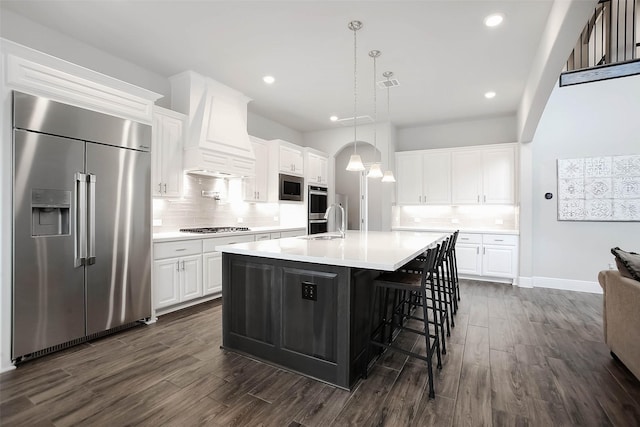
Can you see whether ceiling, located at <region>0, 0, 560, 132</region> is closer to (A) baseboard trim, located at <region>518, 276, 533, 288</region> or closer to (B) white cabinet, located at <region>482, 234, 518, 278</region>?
(B) white cabinet, located at <region>482, 234, 518, 278</region>

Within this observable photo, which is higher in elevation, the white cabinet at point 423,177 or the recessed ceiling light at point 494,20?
the recessed ceiling light at point 494,20

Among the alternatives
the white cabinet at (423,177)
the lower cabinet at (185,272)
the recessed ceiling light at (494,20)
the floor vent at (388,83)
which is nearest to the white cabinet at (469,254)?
the white cabinet at (423,177)

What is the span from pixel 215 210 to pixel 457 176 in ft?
14.5

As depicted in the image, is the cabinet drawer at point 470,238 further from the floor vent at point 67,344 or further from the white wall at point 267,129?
the floor vent at point 67,344

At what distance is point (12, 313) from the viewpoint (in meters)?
2.34

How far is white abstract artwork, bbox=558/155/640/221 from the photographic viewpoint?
14.7 feet

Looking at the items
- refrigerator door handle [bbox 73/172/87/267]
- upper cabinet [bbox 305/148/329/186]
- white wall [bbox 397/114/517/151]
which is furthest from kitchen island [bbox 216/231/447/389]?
white wall [bbox 397/114/517/151]

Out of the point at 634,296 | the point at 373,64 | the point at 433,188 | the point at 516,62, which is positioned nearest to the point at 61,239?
the point at 373,64

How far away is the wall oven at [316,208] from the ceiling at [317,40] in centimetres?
203

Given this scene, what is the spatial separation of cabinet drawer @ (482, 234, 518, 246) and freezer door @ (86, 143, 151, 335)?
17.0 ft

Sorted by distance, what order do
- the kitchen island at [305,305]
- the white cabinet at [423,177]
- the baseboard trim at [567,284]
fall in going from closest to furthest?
the kitchen island at [305,305]
the baseboard trim at [567,284]
the white cabinet at [423,177]

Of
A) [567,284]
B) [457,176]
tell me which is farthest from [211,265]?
[567,284]

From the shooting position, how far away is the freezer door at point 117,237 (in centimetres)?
281

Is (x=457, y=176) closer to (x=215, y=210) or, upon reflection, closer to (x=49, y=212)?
(x=215, y=210)
